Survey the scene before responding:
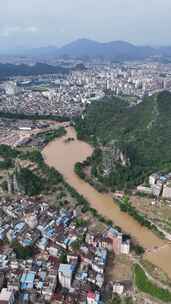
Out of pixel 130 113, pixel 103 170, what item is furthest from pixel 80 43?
→ pixel 103 170

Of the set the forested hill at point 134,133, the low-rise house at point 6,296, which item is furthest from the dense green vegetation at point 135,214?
the low-rise house at point 6,296

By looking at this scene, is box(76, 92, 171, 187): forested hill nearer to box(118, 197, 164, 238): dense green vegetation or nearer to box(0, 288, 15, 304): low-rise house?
box(118, 197, 164, 238): dense green vegetation

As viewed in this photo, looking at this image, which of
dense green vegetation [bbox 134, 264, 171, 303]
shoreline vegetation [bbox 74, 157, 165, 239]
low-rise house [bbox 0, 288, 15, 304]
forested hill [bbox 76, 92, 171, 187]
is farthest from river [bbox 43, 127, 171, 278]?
low-rise house [bbox 0, 288, 15, 304]

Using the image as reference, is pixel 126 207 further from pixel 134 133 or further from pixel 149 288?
pixel 134 133

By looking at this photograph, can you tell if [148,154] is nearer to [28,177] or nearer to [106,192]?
[106,192]

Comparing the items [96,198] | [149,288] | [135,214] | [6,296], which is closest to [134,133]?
[96,198]

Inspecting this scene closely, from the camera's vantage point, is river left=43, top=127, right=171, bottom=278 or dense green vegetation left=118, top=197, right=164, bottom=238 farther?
dense green vegetation left=118, top=197, right=164, bottom=238
